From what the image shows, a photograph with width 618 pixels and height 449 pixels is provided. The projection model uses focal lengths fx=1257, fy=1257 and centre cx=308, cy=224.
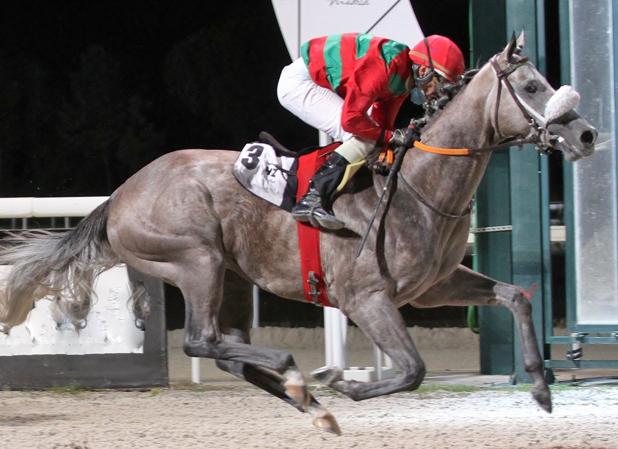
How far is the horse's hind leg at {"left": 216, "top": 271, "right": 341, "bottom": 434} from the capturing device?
5543 millimetres

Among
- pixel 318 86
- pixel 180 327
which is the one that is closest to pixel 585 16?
pixel 318 86

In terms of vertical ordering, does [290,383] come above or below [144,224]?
below

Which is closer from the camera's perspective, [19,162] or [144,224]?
[144,224]

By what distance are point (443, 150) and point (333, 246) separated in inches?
24.4

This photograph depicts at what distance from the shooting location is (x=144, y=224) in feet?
18.3

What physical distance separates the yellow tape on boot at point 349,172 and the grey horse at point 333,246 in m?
0.07

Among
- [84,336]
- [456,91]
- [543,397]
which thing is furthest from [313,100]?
[84,336]

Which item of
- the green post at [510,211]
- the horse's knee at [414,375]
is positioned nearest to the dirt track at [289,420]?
the horse's knee at [414,375]

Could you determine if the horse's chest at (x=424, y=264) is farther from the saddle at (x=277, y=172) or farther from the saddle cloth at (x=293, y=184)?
the saddle at (x=277, y=172)

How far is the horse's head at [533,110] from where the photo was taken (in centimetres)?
495

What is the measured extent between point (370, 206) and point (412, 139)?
345 mm

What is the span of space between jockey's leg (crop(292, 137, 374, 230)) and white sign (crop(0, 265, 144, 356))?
2454mm

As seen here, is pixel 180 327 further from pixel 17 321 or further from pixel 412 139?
pixel 412 139

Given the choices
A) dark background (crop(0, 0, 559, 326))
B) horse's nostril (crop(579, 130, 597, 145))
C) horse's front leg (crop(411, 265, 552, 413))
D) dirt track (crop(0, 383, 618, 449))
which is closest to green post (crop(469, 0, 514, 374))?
dirt track (crop(0, 383, 618, 449))
